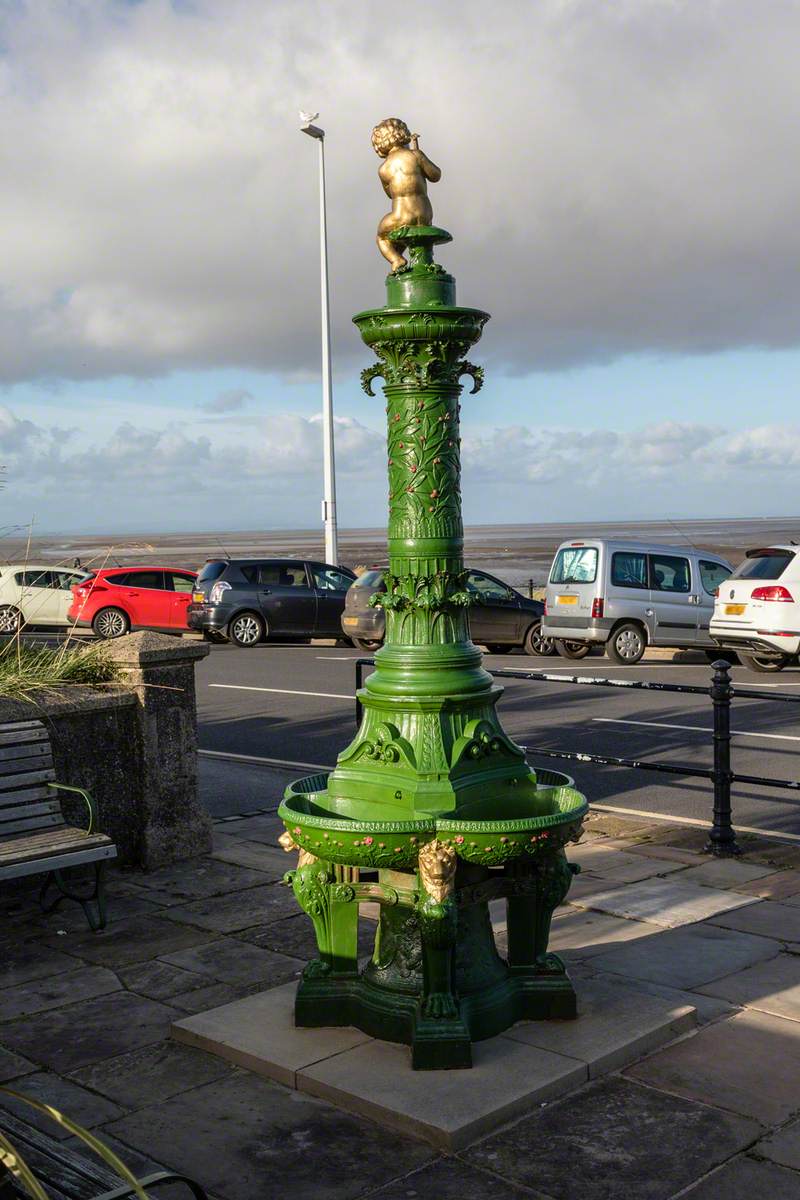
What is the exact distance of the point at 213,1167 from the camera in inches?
157

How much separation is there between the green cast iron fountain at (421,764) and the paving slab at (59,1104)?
0.86 metres

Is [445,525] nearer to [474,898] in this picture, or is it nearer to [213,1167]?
[474,898]

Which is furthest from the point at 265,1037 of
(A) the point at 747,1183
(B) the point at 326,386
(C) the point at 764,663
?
(B) the point at 326,386

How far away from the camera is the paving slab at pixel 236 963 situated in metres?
5.68

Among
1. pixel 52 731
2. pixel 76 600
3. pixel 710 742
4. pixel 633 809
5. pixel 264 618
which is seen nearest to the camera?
pixel 52 731

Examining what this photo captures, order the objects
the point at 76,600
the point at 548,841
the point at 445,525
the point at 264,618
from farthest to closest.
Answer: the point at 264,618
the point at 76,600
the point at 445,525
the point at 548,841

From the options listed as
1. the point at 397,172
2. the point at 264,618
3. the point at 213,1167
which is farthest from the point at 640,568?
the point at 213,1167

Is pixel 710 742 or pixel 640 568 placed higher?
pixel 640 568

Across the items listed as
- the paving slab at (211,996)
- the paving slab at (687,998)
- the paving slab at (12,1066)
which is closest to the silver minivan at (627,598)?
the paving slab at (687,998)

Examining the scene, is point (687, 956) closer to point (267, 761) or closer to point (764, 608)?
point (267, 761)

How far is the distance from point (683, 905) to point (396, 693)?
8.94 feet

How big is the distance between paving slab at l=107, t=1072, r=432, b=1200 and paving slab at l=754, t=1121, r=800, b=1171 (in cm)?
107

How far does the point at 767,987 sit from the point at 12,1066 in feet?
10.2

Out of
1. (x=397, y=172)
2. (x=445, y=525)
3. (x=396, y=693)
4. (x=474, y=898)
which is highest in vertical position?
(x=397, y=172)
